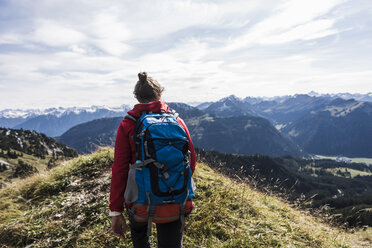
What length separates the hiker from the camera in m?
3.23

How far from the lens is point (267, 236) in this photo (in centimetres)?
559

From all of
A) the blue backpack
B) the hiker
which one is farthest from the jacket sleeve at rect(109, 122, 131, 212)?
the blue backpack

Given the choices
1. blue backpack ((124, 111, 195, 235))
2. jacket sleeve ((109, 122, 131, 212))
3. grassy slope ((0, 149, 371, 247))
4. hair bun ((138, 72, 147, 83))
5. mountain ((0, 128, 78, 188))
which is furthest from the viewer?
mountain ((0, 128, 78, 188))

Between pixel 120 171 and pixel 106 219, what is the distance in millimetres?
3830

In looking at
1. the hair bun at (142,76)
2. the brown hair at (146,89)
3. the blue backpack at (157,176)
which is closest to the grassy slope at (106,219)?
the blue backpack at (157,176)

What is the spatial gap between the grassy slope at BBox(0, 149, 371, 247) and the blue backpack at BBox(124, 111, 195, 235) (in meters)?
2.75

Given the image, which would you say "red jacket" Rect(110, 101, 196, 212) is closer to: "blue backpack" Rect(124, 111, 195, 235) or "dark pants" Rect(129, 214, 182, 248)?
"blue backpack" Rect(124, 111, 195, 235)

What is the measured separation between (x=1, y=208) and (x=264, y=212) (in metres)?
9.82

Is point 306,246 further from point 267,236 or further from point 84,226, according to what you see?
point 84,226

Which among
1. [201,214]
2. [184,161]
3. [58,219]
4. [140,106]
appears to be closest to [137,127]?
[140,106]

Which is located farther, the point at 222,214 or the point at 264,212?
the point at 264,212

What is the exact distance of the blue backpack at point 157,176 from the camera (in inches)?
126

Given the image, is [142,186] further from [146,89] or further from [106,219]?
[106,219]

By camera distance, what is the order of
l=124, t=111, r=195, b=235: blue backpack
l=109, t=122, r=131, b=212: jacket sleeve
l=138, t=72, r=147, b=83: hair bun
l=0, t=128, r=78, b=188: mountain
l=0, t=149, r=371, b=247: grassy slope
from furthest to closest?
l=0, t=128, r=78, b=188: mountain, l=0, t=149, r=371, b=247: grassy slope, l=138, t=72, r=147, b=83: hair bun, l=109, t=122, r=131, b=212: jacket sleeve, l=124, t=111, r=195, b=235: blue backpack
